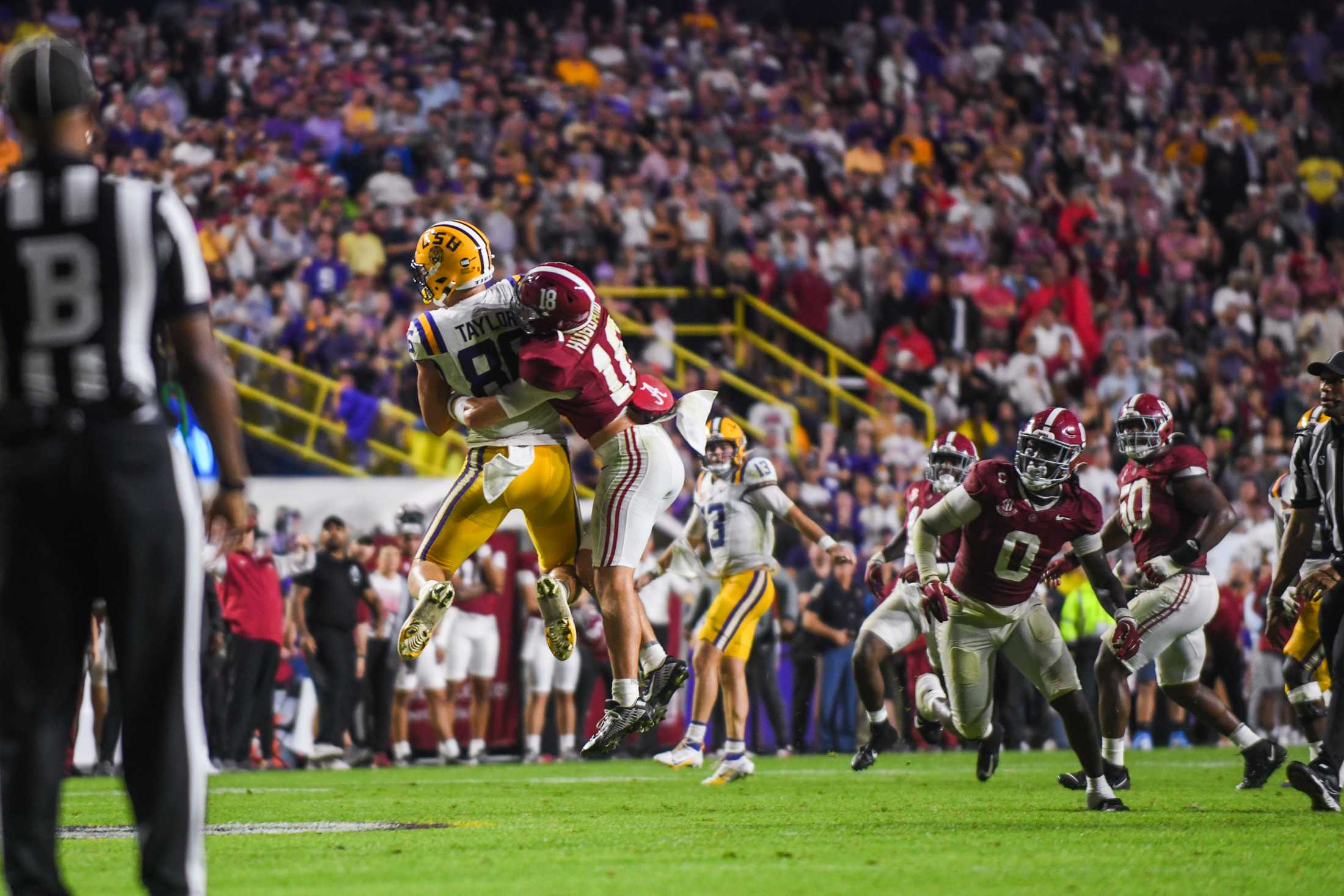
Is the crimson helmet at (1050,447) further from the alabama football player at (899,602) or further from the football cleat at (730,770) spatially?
the football cleat at (730,770)

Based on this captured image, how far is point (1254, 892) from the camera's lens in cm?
600

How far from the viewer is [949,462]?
499 inches

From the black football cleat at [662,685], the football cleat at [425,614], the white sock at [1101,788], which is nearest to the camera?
the football cleat at [425,614]

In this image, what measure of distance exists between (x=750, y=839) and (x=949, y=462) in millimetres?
5351

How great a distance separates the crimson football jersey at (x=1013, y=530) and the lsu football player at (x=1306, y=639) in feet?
4.09

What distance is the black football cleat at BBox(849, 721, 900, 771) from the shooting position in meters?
12.2

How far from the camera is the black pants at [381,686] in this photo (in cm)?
1582

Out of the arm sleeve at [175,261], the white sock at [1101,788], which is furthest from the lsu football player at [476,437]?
the arm sleeve at [175,261]

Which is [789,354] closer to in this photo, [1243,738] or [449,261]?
[1243,738]

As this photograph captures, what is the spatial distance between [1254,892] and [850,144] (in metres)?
19.1

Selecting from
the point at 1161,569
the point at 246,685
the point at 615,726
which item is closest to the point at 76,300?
the point at 615,726

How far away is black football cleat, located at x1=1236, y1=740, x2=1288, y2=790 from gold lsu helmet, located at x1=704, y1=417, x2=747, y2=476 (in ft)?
14.3

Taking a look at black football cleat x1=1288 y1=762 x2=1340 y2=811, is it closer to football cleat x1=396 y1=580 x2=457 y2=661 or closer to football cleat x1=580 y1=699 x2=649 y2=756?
football cleat x1=580 y1=699 x2=649 y2=756

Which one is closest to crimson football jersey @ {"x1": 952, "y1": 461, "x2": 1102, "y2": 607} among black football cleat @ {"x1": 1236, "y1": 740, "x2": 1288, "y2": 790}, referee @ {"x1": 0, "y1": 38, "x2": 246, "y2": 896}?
black football cleat @ {"x1": 1236, "y1": 740, "x2": 1288, "y2": 790}
